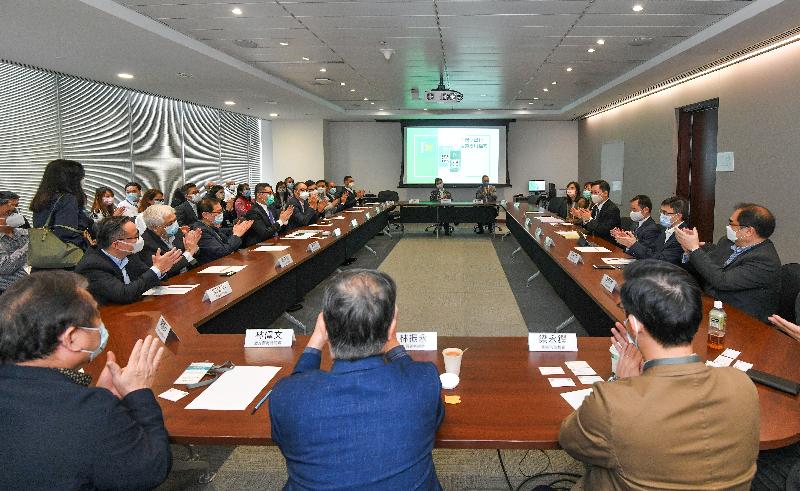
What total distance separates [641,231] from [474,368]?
11.3ft

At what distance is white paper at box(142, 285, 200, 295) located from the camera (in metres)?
3.25

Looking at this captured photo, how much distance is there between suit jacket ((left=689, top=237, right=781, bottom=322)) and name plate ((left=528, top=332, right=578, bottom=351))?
1.28 meters

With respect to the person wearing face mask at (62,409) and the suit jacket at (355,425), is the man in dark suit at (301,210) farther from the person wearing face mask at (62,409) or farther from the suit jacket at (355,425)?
the suit jacket at (355,425)

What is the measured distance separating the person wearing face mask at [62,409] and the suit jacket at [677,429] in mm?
1048

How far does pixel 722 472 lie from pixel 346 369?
882 mm

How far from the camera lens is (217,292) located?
10.4ft

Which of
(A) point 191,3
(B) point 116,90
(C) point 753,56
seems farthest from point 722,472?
(B) point 116,90

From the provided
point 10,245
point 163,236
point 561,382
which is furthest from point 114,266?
point 561,382

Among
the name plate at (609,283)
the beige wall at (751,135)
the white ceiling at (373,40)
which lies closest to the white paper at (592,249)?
the name plate at (609,283)

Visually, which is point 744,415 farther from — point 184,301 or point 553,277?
point 553,277

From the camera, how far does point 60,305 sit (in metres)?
1.27

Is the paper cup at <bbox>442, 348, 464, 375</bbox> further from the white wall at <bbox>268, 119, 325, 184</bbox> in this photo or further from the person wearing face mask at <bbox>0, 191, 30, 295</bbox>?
the white wall at <bbox>268, 119, 325, 184</bbox>

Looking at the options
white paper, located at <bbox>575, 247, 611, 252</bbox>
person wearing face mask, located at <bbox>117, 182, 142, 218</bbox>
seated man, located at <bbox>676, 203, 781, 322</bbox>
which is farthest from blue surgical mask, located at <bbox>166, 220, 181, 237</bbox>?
seated man, located at <bbox>676, 203, 781, 322</bbox>

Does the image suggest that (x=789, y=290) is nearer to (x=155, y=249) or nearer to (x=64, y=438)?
(x=64, y=438)
